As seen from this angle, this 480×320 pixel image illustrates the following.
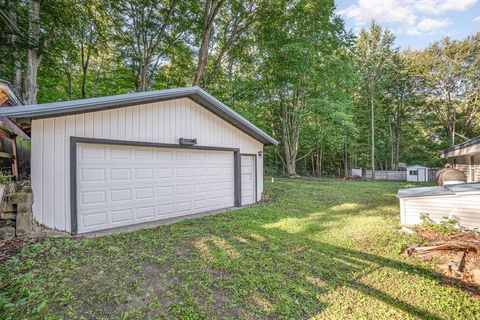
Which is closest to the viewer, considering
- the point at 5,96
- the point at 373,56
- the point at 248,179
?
the point at 5,96

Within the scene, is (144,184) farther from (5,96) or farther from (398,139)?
(398,139)

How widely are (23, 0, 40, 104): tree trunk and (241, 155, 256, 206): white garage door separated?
7.34 metres

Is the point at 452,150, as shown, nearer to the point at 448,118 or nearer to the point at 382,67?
the point at 382,67

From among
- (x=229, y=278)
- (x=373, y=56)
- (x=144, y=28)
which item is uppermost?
(x=373, y=56)

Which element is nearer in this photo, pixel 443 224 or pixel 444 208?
pixel 443 224

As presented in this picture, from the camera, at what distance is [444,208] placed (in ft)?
16.6

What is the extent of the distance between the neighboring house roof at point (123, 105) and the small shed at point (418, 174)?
628 inches

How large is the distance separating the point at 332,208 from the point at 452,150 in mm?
9087

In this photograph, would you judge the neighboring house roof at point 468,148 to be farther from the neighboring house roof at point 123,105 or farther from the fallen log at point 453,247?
the neighboring house roof at point 123,105

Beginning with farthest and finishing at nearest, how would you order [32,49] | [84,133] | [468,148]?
1. [468,148]
2. [32,49]
3. [84,133]

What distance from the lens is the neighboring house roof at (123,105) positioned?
405cm

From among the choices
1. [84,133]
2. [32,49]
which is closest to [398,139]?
[84,133]

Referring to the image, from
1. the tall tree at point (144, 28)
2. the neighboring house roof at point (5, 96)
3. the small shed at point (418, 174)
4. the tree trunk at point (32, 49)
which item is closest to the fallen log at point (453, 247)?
the neighboring house roof at point (5, 96)

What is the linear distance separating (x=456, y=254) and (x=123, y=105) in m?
6.65
